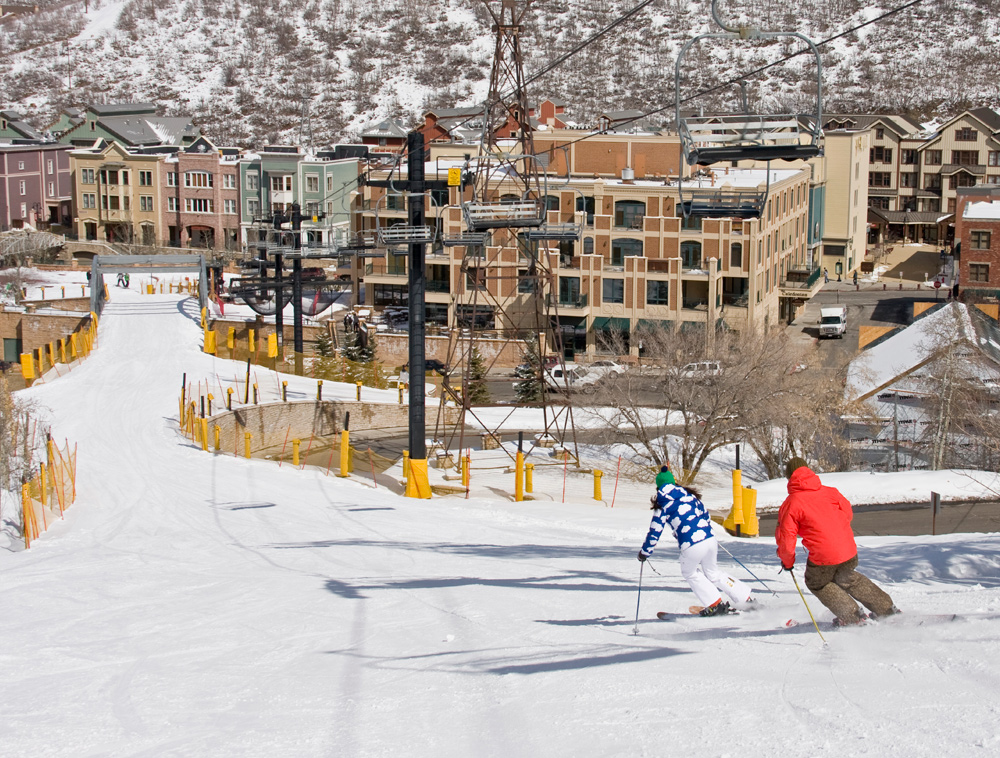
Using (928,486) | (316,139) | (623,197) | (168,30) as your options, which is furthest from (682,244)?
(168,30)

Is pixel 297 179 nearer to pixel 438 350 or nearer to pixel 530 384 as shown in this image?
pixel 438 350

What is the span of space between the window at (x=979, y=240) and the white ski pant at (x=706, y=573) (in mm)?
50016

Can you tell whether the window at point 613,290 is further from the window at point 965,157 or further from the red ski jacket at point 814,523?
the red ski jacket at point 814,523

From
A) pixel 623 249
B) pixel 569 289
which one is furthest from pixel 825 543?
pixel 623 249

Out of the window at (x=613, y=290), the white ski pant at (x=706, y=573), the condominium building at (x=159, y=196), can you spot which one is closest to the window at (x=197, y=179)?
the condominium building at (x=159, y=196)

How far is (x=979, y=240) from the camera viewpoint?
52938 mm

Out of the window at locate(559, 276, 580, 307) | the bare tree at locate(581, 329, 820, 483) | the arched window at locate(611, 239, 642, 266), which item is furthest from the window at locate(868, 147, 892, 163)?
the bare tree at locate(581, 329, 820, 483)

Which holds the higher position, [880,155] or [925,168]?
[880,155]

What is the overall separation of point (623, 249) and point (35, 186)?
5073 cm

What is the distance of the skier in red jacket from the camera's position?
23.5ft

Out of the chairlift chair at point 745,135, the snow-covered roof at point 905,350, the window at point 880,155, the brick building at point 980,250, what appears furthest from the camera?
the window at point 880,155

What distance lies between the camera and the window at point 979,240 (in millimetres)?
52656

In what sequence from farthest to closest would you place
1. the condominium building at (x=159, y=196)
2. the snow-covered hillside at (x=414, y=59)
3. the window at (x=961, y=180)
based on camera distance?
the snow-covered hillside at (x=414, y=59), the window at (x=961, y=180), the condominium building at (x=159, y=196)

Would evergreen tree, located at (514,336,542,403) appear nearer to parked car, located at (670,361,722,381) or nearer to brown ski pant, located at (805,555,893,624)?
parked car, located at (670,361,722,381)
